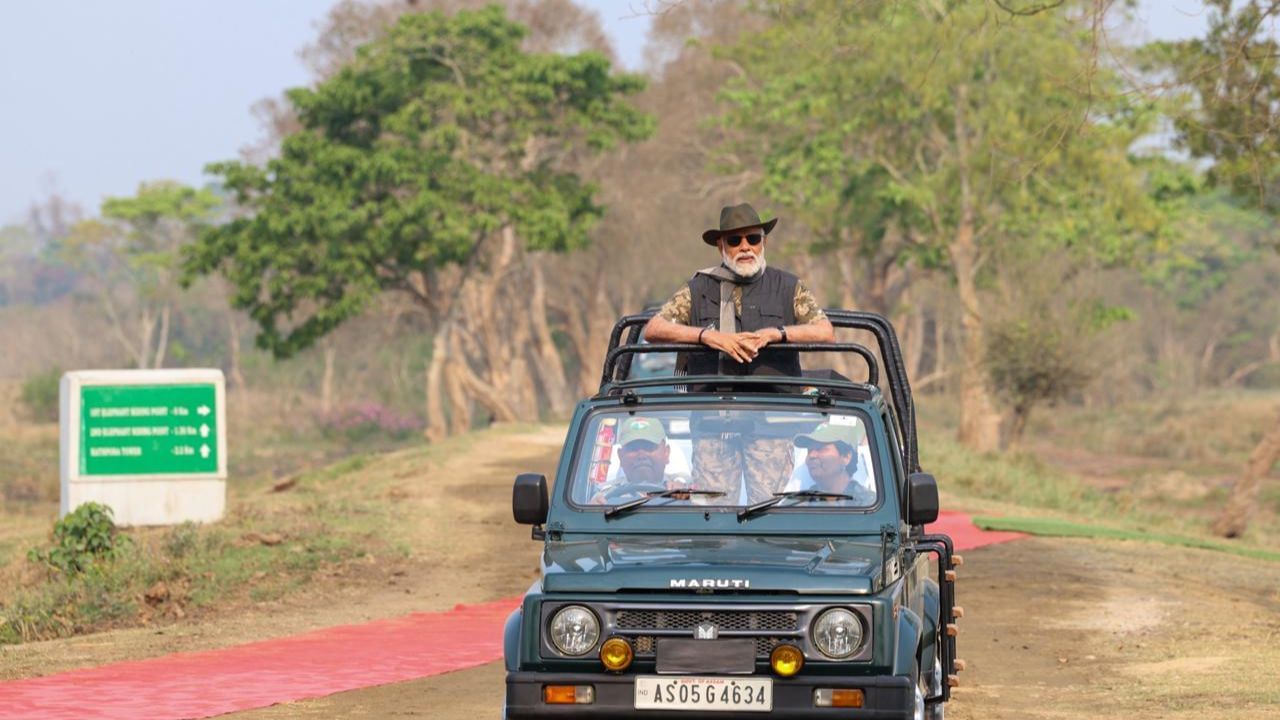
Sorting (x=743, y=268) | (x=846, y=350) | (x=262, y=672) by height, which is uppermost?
(x=743, y=268)

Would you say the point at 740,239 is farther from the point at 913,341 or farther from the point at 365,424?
the point at 365,424

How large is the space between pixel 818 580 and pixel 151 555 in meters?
12.4

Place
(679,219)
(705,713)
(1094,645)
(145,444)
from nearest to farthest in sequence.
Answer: (705,713) → (1094,645) → (145,444) → (679,219)

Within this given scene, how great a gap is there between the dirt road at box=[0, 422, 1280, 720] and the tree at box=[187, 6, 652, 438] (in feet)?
62.7

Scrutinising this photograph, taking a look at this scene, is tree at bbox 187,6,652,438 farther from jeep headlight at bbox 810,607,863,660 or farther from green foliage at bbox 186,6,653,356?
jeep headlight at bbox 810,607,863,660

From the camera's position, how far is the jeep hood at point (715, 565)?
23.5 ft

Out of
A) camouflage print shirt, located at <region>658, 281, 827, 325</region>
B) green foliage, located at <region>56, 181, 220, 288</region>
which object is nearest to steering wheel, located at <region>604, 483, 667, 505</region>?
camouflage print shirt, located at <region>658, 281, 827, 325</region>

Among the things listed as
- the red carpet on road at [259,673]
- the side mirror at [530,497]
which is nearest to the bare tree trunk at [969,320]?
the red carpet on road at [259,673]

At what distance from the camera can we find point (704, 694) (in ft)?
23.2

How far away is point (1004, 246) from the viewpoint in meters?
45.6

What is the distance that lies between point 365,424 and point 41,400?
12230 mm

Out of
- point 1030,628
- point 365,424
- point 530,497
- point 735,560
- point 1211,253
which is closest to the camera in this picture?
point 735,560

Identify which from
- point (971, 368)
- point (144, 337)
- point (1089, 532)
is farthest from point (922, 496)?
point (144, 337)

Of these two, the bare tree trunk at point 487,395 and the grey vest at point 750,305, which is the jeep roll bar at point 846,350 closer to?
the grey vest at point 750,305
